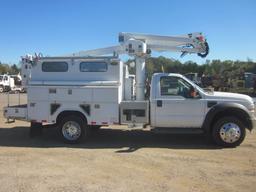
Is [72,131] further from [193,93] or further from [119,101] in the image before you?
[193,93]

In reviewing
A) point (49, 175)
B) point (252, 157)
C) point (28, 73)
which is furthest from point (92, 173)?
point (28, 73)

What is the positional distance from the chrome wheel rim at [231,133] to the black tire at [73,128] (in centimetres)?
368

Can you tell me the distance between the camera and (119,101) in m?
10.1

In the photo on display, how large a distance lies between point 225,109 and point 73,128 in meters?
4.11

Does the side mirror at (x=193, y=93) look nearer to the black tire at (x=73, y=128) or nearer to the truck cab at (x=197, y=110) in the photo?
the truck cab at (x=197, y=110)

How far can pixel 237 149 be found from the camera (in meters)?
9.59

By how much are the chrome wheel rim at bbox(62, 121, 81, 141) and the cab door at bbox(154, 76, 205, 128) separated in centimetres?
219

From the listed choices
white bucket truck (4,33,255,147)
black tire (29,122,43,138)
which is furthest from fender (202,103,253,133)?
black tire (29,122,43,138)

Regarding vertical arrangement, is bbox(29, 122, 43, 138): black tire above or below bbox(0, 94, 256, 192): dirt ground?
above

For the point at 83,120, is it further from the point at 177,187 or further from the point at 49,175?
the point at 177,187

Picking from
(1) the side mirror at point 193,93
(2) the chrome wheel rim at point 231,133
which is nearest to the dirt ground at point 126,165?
(2) the chrome wheel rim at point 231,133

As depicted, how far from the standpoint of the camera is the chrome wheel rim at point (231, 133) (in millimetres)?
9766

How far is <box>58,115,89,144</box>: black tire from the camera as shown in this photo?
1027cm

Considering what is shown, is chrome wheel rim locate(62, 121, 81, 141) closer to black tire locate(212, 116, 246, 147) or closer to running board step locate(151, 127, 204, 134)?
running board step locate(151, 127, 204, 134)
